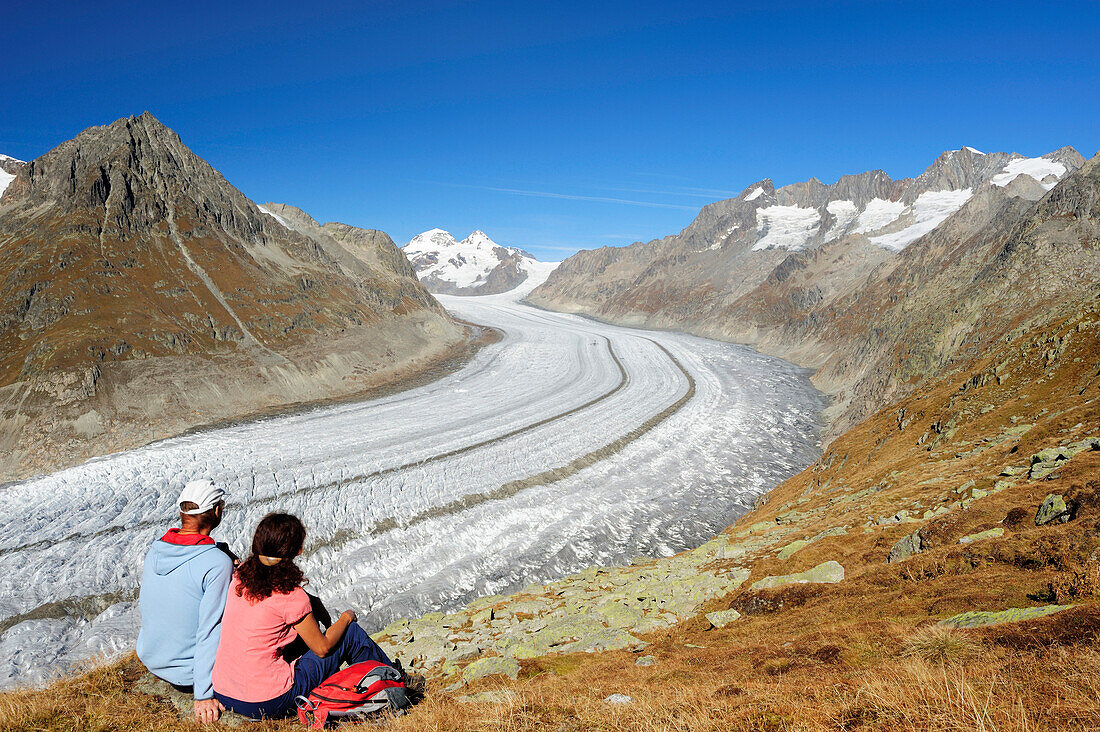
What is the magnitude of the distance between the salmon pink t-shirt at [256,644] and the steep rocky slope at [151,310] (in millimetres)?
26792

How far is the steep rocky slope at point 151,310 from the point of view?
1039 inches

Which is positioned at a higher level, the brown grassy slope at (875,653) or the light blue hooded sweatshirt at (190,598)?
the light blue hooded sweatshirt at (190,598)

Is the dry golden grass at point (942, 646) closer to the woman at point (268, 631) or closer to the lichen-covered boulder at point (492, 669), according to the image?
the lichen-covered boulder at point (492, 669)

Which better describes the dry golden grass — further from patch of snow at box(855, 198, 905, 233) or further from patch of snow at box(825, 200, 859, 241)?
patch of snow at box(825, 200, 859, 241)

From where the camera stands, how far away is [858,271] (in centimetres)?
7612

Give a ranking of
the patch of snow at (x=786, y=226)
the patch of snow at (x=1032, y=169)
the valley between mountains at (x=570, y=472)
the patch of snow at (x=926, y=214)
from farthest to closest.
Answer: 1. the patch of snow at (x=786, y=226)
2. the patch of snow at (x=1032, y=169)
3. the patch of snow at (x=926, y=214)
4. the valley between mountains at (x=570, y=472)

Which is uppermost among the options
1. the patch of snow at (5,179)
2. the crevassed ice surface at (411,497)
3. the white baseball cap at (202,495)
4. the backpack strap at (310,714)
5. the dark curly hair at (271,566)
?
the patch of snow at (5,179)

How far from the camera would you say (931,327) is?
30.6 metres

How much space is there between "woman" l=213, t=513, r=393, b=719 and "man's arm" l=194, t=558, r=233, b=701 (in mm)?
122

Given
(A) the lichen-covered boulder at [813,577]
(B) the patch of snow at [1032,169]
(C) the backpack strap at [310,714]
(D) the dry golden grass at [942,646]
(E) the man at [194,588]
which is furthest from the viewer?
(B) the patch of snow at [1032,169]

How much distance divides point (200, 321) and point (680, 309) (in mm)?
85636

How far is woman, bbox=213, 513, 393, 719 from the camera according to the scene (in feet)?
14.5

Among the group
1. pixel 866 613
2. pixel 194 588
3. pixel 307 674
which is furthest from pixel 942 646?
pixel 194 588

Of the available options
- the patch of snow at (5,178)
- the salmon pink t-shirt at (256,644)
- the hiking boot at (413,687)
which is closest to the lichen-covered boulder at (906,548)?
the hiking boot at (413,687)
